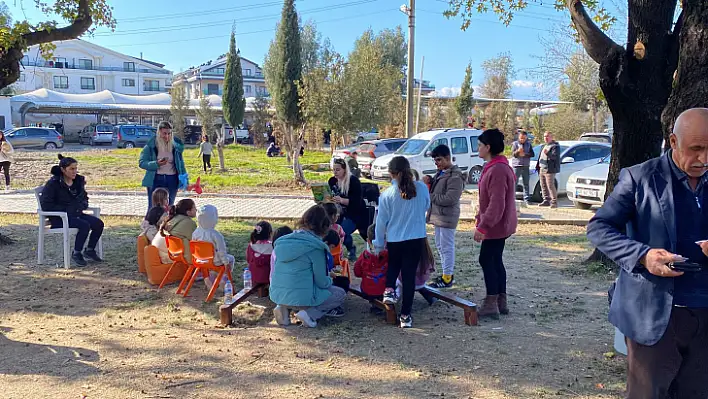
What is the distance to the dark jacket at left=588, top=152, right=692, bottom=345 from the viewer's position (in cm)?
264

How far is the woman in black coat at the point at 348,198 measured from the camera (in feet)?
24.6

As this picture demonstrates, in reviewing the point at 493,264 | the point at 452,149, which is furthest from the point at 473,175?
the point at 493,264

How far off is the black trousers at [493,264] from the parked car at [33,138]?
35791 millimetres

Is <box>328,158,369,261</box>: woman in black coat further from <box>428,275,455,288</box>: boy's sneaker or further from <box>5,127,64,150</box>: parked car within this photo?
<box>5,127,64,150</box>: parked car

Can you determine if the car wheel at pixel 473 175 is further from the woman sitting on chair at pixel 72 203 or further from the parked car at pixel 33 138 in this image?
the parked car at pixel 33 138

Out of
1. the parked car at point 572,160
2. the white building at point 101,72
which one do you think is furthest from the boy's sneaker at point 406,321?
the white building at point 101,72

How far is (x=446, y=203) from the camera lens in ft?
20.6

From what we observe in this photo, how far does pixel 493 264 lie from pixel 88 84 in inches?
2986

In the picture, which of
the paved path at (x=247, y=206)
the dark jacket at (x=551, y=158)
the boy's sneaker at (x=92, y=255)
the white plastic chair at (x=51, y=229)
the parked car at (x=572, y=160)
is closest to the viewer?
the white plastic chair at (x=51, y=229)

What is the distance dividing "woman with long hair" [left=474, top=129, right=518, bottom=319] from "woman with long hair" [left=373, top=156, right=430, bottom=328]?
1.81 ft

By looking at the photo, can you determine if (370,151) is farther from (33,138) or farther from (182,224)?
(33,138)

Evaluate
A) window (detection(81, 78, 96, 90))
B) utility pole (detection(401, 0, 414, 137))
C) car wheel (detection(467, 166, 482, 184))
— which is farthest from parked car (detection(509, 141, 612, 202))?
window (detection(81, 78, 96, 90))

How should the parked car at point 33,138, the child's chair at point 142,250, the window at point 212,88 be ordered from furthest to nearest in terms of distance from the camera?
the window at point 212,88, the parked car at point 33,138, the child's chair at point 142,250

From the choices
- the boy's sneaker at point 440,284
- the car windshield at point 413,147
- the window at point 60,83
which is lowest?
the boy's sneaker at point 440,284
